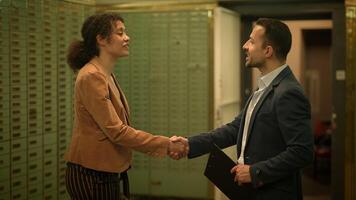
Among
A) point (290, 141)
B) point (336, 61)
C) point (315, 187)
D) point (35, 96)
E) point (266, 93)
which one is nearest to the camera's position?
point (290, 141)

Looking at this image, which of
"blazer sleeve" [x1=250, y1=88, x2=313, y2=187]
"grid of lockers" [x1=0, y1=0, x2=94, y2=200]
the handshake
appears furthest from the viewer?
"grid of lockers" [x1=0, y1=0, x2=94, y2=200]

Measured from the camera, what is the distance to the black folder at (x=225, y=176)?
214 cm

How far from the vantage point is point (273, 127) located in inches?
80.2

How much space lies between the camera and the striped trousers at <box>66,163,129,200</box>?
2176 mm

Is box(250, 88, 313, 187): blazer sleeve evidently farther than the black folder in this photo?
No

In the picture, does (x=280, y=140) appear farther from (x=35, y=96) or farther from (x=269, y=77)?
(x=35, y=96)

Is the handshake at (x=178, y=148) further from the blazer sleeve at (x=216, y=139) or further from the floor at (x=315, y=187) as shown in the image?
the floor at (x=315, y=187)

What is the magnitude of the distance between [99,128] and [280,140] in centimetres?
81

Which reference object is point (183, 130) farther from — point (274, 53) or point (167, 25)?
point (274, 53)

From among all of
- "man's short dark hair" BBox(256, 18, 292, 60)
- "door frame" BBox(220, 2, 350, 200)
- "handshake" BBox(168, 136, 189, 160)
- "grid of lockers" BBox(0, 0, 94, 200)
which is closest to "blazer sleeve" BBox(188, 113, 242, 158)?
"handshake" BBox(168, 136, 189, 160)

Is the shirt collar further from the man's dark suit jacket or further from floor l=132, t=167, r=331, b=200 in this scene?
floor l=132, t=167, r=331, b=200

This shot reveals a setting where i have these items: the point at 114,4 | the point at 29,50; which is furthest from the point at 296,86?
the point at 114,4

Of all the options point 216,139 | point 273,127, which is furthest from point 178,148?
point 273,127

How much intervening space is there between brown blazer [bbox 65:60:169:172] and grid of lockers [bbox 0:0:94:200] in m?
0.86
